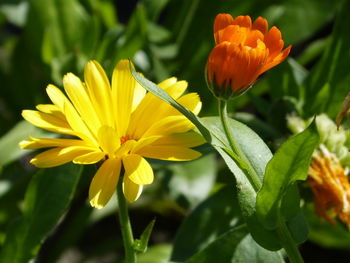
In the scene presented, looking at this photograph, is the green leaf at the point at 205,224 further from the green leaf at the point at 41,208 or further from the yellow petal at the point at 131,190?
the yellow petal at the point at 131,190

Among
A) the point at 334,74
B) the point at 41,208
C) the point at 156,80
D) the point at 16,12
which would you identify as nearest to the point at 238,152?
the point at 41,208

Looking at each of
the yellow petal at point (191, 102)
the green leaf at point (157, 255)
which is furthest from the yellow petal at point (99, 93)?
the green leaf at point (157, 255)

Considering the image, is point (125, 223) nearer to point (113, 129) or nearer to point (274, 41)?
point (113, 129)

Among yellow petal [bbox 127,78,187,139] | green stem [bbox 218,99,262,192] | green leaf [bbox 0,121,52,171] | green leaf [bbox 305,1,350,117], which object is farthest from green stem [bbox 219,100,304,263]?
green leaf [bbox 0,121,52,171]

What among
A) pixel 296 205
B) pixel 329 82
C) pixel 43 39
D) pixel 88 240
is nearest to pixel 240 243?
pixel 296 205

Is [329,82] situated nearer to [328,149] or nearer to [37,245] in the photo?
[328,149]

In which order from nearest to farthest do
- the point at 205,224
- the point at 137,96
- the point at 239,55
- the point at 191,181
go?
the point at 239,55
the point at 137,96
the point at 205,224
the point at 191,181

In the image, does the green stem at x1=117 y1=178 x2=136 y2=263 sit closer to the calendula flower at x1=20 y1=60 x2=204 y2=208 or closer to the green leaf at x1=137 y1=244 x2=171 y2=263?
the calendula flower at x1=20 y1=60 x2=204 y2=208
